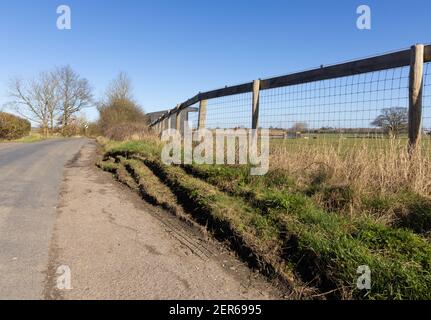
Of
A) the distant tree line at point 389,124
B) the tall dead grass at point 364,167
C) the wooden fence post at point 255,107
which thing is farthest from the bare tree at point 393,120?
the wooden fence post at point 255,107

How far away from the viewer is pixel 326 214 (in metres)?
4.47

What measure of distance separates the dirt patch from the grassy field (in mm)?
307

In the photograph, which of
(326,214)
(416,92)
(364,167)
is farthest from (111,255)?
(416,92)

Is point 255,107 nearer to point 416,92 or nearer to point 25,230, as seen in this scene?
point 416,92

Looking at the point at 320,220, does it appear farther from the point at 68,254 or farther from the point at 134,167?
the point at 134,167

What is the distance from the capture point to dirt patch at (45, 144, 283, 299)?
3254mm

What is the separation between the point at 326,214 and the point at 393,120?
234cm

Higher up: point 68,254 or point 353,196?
point 353,196

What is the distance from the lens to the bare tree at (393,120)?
5.69 meters

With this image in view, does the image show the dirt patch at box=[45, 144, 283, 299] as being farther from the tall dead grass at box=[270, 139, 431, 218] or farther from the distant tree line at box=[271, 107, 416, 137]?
the distant tree line at box=[271, 107, 416, 137]

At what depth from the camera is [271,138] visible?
26.8 feet

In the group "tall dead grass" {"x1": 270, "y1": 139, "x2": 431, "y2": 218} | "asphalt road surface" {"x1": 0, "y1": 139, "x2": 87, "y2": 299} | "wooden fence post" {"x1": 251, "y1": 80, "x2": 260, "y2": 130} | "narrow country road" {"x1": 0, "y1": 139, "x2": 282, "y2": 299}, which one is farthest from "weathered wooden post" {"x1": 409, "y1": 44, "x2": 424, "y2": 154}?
"asphalt road surface" {"x1": 0, "y1": 139, "x2": 87, "y2": 299}
